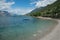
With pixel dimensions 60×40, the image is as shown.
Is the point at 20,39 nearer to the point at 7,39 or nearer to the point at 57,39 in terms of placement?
the point at 7,39

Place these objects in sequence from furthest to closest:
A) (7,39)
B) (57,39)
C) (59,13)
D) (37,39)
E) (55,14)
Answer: (55,14) → (59,13) → (7,39) → (37,39) → (57,39)

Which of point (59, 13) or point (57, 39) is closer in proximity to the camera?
point (57, 39)

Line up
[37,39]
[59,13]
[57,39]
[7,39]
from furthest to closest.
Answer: [59,13] → [7,39] → [37,39] → [57,39]

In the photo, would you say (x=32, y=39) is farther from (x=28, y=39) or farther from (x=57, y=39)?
(x=57, y=39)

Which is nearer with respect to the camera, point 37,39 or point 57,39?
point 57,39

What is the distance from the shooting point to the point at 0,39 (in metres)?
25.5

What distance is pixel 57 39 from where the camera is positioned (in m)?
21.9

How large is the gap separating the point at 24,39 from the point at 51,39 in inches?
189

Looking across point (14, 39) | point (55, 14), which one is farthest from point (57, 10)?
point (14, 39)

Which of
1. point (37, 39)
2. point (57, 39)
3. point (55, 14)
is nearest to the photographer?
point (57, 39)

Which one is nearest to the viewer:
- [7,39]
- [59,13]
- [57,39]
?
[57,39]

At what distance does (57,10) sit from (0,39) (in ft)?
304

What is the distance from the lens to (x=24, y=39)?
949 inches

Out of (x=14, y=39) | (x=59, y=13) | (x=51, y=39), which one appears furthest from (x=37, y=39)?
(x=59, y=13)
